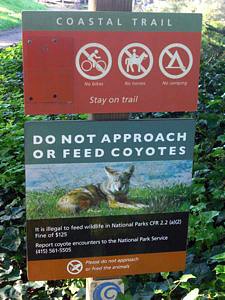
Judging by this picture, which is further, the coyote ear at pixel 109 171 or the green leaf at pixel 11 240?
the green leaf at pixel 11 240

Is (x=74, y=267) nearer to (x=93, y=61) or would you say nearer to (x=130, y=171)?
(x=130, y=171)

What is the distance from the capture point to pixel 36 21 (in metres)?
1.73

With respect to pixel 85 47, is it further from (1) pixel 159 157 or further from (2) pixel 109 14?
(1) pixel 159 157

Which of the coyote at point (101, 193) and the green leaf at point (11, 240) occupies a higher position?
the coyote at point (101, 193)

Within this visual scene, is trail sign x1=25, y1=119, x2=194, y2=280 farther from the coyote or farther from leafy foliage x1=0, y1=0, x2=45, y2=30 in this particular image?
leafy foliage x1=0, y1=0, x2=45, y2=30

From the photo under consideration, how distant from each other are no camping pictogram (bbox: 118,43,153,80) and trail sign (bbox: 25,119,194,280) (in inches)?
7.2

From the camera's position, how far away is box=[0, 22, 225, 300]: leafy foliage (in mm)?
2383

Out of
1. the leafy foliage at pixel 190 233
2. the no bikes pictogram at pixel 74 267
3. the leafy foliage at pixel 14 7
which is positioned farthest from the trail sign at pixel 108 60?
the leafy foliage at pixel 14 7

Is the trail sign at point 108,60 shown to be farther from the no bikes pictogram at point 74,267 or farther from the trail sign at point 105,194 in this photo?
the no bikes pictogram at point 74,267

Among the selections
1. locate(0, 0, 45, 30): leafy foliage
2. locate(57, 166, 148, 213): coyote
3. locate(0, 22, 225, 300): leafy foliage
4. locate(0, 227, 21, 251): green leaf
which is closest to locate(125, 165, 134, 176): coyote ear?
locate(57, 166, 148, 213): coyote

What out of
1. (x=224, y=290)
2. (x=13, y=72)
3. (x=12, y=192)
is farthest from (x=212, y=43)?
(x=224, y=290)

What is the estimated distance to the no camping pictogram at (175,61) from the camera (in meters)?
1.83

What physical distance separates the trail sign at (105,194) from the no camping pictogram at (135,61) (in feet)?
0.60

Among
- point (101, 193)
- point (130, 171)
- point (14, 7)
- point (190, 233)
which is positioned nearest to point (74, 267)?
point (101, 193)
